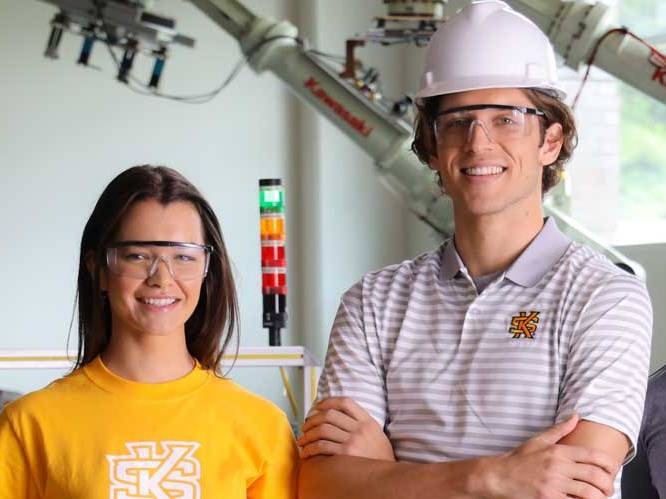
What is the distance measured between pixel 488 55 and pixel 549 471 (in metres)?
0.73

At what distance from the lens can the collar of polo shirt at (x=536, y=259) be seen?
2.07 m

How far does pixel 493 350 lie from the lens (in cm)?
203

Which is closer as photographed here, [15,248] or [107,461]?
[107,461]

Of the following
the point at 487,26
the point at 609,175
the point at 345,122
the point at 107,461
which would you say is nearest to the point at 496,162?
the point at 487,26

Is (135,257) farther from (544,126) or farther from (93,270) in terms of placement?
(544,126)

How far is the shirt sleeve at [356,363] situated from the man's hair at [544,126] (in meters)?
0.30

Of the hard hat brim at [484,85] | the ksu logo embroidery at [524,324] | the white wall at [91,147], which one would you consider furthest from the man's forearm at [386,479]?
the white wall at [91,147]

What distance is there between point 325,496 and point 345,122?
10.8 feet

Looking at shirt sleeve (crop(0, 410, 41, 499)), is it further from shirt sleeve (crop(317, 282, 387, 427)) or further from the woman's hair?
shirt sleeve (crop(317, 282, 387, 427))

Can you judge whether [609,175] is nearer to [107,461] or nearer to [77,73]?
[77,73]

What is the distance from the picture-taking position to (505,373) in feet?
6.56

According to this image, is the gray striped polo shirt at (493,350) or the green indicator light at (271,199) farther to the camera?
the green indicator light at (271,199)

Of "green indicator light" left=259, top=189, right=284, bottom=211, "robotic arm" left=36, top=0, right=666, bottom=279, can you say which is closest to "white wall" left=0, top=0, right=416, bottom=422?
"robotic arm" left=36, top=0, right=666, bottom=279

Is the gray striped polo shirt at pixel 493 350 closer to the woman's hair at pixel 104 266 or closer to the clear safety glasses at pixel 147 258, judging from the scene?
the woman's hair at pixel 104 266
